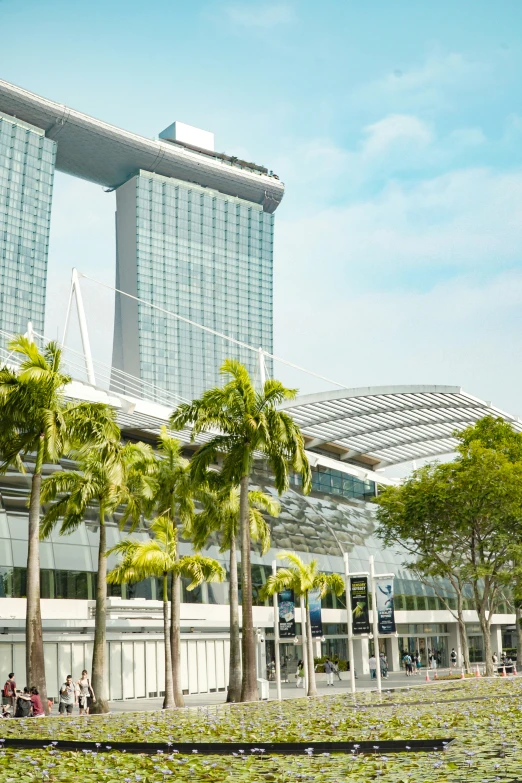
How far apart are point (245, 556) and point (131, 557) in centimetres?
495

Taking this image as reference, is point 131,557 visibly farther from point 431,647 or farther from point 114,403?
point 431,647

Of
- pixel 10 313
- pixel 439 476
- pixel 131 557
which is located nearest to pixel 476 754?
pixel 131 557

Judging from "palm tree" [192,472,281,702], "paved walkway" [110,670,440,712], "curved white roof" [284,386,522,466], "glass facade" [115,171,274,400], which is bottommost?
"paved walkway" [110,670,440,712]

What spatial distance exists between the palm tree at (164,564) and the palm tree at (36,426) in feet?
16.7

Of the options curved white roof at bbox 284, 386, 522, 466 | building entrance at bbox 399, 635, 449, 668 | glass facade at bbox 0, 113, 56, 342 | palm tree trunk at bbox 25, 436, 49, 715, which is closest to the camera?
palm tree trunk at bbox 25, 436, 49, 715

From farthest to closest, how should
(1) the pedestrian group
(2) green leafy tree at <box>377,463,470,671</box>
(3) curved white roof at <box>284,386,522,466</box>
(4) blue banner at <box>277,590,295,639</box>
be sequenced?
(3) curved white roof at <box>284,386,522,466</box>
(2) green leafy tree at <box>377,463,470,671</box>
(4) blue banner at <box>277,590,295,639</box>
(1) the pedestrian group

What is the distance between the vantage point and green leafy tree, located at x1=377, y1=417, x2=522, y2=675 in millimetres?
49656

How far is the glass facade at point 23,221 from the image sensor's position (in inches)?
6378

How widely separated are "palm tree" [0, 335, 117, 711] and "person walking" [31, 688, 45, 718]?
373 millimetres

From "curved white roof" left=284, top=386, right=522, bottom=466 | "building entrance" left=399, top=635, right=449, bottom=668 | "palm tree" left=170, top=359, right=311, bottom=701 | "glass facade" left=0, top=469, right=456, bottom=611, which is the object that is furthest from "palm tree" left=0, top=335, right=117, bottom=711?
"building entrance" left=399, top=635, right=449, bottom=668

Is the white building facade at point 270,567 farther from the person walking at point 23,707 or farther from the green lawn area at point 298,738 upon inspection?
the green lawn area at point 298,738

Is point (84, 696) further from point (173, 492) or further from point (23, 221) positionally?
point (23, 221)

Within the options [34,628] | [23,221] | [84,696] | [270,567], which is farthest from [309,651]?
[23,221]

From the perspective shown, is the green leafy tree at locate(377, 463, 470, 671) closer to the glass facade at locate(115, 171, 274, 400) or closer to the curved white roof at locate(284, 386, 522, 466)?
the curved white roof at locate(284, 386, 522, 466)
